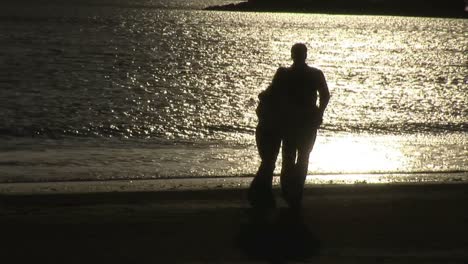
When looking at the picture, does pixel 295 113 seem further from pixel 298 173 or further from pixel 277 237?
pixel 277 237

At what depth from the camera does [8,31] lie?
93625 millimetres

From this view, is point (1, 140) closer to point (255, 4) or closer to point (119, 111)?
point (119, 111)

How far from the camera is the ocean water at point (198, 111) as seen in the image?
16141 millimetres

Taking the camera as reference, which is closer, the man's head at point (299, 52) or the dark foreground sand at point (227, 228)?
the dark foreground sand at point (227, 228)

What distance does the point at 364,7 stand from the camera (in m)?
188

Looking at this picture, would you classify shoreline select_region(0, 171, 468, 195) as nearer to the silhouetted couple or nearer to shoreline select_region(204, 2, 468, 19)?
the silhouetted couple

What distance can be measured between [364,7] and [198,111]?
160318mm

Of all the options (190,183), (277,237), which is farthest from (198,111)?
(277,237)

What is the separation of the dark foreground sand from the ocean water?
206 cm

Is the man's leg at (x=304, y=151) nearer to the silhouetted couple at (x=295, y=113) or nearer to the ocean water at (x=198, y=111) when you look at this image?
the silhouetted couple at (x=295, y=113)

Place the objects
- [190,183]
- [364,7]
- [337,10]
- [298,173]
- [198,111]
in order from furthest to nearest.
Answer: [337,10], [364,7], [198,111], [190,183], [298,173]

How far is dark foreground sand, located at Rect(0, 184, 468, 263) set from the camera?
7.68 m

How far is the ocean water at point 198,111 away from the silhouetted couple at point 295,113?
205cm

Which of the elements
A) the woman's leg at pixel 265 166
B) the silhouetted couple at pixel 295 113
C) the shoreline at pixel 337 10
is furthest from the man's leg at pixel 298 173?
the shoreline at pixel 337 10
